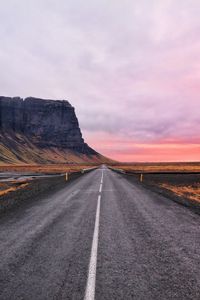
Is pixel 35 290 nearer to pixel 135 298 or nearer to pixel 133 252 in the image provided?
pixel 135 298

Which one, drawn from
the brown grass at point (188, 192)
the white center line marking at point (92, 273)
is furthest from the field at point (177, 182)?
the white center line marking at point (92, 273)

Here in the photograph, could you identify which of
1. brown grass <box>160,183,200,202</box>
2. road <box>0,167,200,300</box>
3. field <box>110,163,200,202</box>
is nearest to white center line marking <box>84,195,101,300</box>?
road <box>0,167,200,300</box>

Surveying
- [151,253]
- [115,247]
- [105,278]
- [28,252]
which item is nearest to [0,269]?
[28,252]

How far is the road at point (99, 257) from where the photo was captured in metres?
4.24

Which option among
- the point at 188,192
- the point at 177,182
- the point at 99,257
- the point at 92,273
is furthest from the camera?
the point at 177,182

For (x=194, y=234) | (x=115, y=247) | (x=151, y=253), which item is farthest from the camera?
(x=194, y=234)

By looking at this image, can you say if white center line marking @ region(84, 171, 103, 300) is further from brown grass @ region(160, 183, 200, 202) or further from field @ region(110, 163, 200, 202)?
brown grass @ region(160, 183, 200, 202)

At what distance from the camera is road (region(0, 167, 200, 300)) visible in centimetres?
424

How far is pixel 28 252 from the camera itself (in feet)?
20.0

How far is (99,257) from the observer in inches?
227

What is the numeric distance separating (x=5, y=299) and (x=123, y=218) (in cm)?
636

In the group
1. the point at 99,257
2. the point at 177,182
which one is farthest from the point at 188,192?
the point at 99,257

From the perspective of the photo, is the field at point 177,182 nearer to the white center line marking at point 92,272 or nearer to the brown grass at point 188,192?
the brown grass at point 188,192

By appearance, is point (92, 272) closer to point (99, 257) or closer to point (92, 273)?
point (92, 273)
